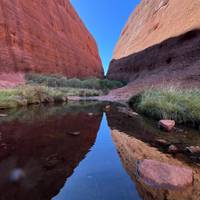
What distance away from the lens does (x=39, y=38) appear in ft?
54.0

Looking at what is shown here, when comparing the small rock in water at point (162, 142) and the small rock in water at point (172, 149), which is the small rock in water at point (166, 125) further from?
the small rock in water at point (172, 149)

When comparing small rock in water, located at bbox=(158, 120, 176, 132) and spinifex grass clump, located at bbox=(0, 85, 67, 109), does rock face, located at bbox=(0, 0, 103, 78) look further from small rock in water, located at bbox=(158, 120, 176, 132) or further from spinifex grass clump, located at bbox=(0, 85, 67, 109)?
small rock in water, located at bbox=(158, 120, 176, 132)

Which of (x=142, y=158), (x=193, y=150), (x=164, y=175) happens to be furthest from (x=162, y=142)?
(x=164, y=175)

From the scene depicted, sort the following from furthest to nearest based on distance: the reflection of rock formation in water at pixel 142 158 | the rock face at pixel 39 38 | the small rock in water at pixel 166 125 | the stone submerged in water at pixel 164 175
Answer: the rock face at pixel 39 38 < the small rock in water at pixel 166 125 < the stone submerged in water at pixel 164 175 < the reflection of rock formation in water at pixel 142 158

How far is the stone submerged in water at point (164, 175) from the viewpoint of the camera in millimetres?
1582

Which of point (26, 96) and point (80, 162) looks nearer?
point (80, 162)

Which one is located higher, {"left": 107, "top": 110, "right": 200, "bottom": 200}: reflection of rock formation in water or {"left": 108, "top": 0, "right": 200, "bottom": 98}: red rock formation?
{"left": 108, "top": 0, "right": 200, "bottom": 98}: red rock formation

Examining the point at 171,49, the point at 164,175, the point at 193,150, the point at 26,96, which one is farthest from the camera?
the point at 171,49

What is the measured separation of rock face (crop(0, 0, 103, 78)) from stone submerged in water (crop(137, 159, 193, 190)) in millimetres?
13170

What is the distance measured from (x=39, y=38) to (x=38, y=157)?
55.6 ft

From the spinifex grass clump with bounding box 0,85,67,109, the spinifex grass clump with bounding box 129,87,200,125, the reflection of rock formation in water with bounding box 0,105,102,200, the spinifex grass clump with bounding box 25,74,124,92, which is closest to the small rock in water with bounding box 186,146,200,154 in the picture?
the reflection of rock formation in water with bounding box 0,105,102,200

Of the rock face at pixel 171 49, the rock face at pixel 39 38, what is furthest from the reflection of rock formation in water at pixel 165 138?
the rock face at pixel 39 38

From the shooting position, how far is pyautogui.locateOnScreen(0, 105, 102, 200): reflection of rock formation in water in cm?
151

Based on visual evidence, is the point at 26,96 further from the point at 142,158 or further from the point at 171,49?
the point at 171,49
